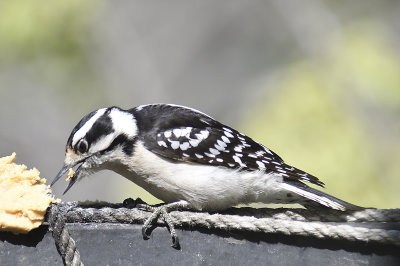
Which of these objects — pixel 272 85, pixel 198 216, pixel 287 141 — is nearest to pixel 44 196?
pixel 198 216

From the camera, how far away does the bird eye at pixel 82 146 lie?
13.1ft

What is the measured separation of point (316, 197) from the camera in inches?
146

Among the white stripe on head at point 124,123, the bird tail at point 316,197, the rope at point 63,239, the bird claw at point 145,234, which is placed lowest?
the rope at point 63,239

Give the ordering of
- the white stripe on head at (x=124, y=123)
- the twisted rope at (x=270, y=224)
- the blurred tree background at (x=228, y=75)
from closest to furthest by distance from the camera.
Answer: the twisted rope at (x=270, y=224), the white stripe on head at (x=124, y=123), the blurred tree background at (x=228, y=75)

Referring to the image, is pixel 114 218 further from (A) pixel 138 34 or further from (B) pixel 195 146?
(A) pixel 138 34

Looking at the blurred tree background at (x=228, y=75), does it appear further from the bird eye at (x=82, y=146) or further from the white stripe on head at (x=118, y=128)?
the bird eye at (x=82, y=146)

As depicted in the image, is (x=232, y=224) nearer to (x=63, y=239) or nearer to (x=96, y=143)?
(x=63, y=239)

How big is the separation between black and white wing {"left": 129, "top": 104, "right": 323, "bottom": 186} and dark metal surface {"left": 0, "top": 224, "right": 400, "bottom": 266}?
35.6 inches

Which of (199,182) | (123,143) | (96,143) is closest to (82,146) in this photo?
(96,143)

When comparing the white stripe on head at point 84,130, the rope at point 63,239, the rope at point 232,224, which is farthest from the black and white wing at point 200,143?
the rope at point 63,239

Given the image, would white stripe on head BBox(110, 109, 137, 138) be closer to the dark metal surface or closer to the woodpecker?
the woodpecker

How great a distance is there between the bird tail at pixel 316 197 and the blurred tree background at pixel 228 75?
329cm

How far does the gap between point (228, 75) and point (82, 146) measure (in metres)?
8.14

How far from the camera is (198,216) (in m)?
3.07
